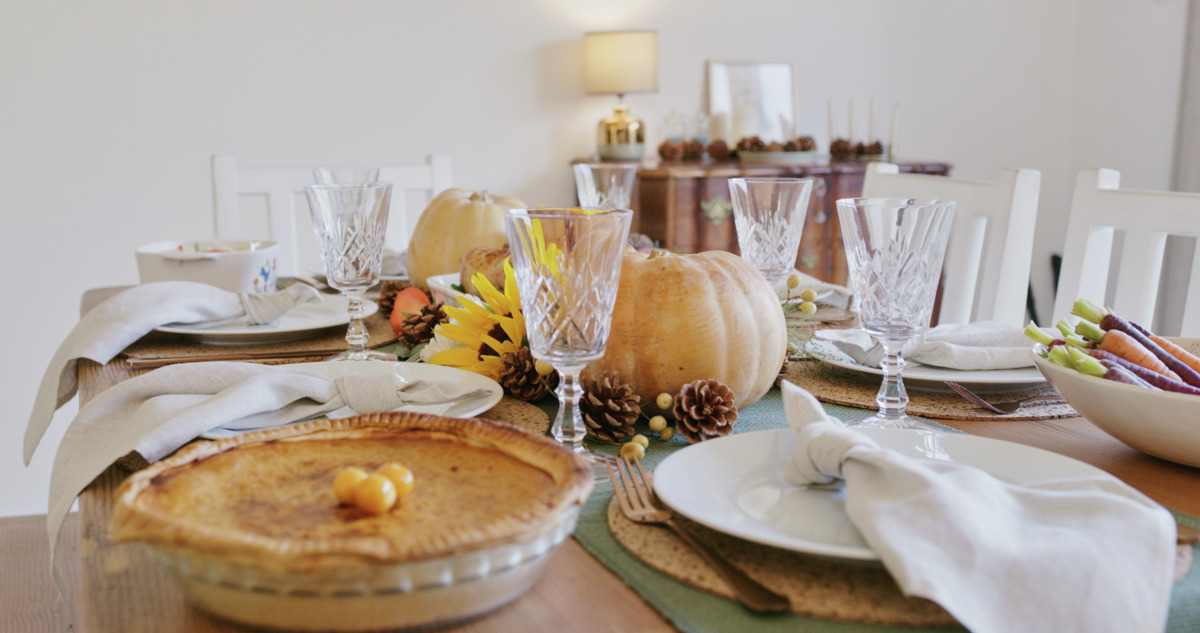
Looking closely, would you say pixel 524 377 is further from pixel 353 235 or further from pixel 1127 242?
pixel 1127 242

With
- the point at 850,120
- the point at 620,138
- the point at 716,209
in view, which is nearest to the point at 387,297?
the point at 716,209

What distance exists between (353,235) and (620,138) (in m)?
2.65

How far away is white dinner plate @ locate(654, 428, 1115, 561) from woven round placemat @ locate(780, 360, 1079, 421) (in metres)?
0.19

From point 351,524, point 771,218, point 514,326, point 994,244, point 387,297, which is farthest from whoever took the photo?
point 994,244

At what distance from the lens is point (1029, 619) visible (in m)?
0.47

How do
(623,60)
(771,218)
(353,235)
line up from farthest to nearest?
(623,60)
(771,218)
(353,235)

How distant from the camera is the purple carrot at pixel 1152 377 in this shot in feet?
2.41

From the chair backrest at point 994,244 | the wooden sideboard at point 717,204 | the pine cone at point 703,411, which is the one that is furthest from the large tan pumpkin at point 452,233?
the wooden sideboard at point 717,204

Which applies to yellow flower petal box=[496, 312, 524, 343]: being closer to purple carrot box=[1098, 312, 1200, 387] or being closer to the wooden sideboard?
purple carrot box=[1098, 312, 1200, 387]

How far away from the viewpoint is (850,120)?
404 cm

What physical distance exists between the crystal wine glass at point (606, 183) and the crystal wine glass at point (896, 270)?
0.82 meters

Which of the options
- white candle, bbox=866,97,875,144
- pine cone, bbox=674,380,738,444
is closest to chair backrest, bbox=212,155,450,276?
pine cone, bbox=674,380,738,444

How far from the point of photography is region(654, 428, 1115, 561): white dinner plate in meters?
0.56

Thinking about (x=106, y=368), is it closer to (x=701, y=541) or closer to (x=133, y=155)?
(x=701, y=541)
